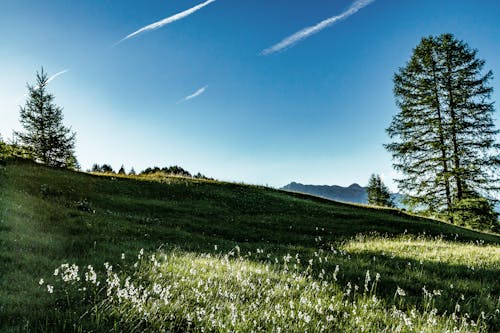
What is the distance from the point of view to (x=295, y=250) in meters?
10.8

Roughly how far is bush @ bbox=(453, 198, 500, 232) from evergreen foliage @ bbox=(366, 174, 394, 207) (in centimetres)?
4961

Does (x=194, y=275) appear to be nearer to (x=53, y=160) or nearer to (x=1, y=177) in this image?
(x=1, y=177)

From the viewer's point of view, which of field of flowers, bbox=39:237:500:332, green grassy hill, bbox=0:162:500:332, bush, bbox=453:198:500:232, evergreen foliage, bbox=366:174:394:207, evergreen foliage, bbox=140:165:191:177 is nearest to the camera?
field of flowers, bbox=39:237:500:332

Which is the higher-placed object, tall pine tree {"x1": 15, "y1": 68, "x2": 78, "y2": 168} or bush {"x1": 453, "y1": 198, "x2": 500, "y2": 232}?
tall pine tree {"x1": 15, "y1": 68, "x2": 78, "y2": 168}

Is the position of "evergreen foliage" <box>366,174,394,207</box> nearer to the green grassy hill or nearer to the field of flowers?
the green grassy hill

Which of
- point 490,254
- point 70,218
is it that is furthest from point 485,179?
point 70,218

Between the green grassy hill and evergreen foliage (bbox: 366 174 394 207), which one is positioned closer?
the green grassy hill

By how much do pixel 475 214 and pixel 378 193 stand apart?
5147cm

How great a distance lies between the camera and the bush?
2977 centimetres

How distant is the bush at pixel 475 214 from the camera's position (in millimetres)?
29766

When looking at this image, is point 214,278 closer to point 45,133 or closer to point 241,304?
point 241,304

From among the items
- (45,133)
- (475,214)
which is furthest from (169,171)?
(475,214)

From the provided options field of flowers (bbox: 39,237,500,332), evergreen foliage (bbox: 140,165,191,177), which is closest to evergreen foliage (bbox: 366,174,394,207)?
evergreen foliage (bbox: 140,165,191,177)

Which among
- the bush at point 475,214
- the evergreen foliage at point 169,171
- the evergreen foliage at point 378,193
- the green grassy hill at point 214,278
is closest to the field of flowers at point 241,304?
the green grassy hill at point 214,278
